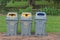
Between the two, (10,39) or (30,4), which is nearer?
(10,39)

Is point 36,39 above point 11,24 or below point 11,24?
below

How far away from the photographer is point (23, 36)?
9570 mm

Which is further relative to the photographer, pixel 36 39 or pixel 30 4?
pixel 30 4

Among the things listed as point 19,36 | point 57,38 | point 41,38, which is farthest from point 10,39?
point 57,38

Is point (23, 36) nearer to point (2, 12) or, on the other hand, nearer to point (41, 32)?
point (41, 32)

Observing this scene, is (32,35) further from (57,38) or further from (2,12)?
(2,12)

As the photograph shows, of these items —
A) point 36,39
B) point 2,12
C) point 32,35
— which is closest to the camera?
point 36,39

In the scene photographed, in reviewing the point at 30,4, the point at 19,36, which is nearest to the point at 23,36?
the point at 19,36

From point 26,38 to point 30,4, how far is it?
556 inches

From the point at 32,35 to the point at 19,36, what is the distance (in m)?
0.61

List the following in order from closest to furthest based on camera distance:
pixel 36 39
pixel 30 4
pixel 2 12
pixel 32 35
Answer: pixel 36 39 → pixel 32 35 → pixel 2 12 → pixel 30 4

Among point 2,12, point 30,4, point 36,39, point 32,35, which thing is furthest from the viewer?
point 30,4

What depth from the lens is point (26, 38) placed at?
9.27 m

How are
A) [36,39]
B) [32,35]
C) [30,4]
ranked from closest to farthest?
[36,39] < [32,35] < [30,4]
